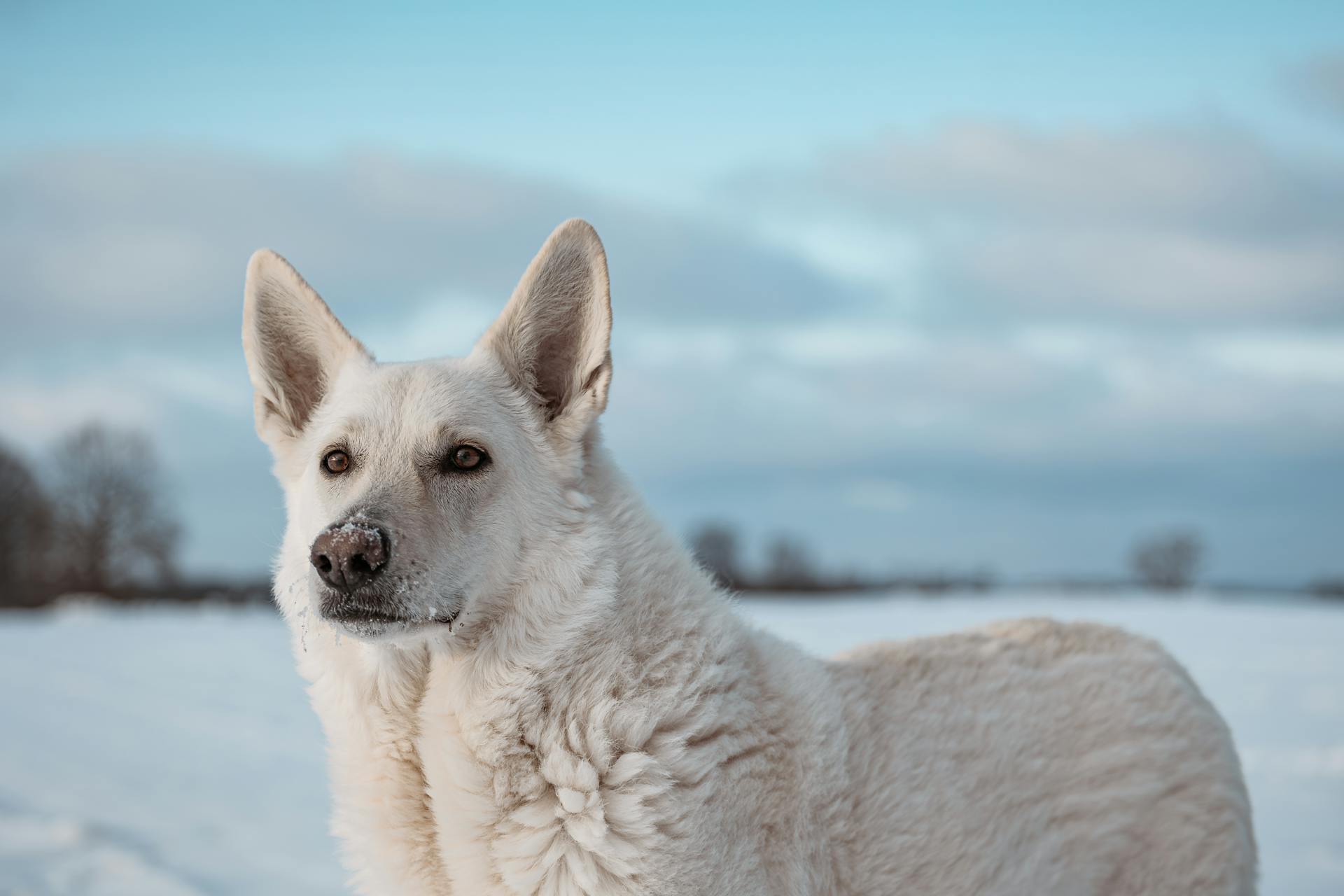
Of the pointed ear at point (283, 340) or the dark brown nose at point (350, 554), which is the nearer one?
the dark brown nose at point (350, 554)

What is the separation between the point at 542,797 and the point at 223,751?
7.68 metres

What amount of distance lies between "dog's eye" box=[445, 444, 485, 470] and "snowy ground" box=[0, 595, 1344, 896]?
3.93 ft

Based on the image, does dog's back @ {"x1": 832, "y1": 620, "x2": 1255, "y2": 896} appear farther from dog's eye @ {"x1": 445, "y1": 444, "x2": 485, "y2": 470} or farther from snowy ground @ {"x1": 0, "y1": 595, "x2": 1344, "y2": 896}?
dog's eye @ {"x1": 445, "y1": 444, "x2": 485, "y2": 470}

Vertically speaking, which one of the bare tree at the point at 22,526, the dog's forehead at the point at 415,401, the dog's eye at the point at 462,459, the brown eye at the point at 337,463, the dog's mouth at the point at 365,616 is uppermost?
the dog's forehead at the point at 415,401

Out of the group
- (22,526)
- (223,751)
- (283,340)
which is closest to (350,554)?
(283,340)

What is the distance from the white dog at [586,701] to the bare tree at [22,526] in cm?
4416

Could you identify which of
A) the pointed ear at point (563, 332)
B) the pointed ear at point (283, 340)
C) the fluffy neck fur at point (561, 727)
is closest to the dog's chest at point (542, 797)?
the fluffy neck fur at point (561, 727)

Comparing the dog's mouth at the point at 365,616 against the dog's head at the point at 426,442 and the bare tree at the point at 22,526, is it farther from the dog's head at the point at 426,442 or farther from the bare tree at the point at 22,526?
the bare tree at the point at 22,526

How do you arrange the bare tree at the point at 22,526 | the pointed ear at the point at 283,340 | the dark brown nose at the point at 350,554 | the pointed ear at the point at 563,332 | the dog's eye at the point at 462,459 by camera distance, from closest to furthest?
1. the dark brown nose at the point at 350,554
2. the dog's eye at the point at 462,459
3. the pointed ear at the point at 563,332
4. the pointed ear at the point at 283,340
5. the bare tree at the point at 22,526

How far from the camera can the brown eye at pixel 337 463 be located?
357 centimetres

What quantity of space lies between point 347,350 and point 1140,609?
20709 millimetres

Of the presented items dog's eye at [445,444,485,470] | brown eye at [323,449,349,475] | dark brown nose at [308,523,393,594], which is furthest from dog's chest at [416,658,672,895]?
brown eye at [323,449,349,475]

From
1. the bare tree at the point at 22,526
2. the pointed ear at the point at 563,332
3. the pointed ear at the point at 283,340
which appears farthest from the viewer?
the bare tree at the point at 22,526

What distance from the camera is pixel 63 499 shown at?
143ft
